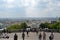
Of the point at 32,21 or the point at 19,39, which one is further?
the point at 32,21

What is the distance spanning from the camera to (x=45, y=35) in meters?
4.33

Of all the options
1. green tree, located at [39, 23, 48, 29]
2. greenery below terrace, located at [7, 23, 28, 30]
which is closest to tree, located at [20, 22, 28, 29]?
greenery below terrace, located at [7, 23, 28, 30]

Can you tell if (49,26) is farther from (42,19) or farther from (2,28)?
(2,28)

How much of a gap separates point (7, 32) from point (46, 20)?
0.86 meters

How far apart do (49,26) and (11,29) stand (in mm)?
776

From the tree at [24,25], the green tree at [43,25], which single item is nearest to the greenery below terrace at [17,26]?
the tree at [24,25]

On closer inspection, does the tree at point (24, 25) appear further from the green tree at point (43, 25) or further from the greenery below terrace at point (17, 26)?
the green tree at point (43, 25)

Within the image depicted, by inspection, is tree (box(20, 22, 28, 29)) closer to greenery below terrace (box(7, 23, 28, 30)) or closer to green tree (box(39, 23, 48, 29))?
greenery below terrace (box(7, 23, 28, 30))

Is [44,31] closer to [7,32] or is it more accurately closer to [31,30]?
[31,30]

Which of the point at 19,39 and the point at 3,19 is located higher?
the point at 3,19

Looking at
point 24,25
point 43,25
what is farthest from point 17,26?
point 43,25

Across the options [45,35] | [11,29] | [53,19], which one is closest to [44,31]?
[45,35]

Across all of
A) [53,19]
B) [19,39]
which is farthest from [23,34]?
[53,19]

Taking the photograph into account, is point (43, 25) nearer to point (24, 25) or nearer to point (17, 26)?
point (24, 25)
